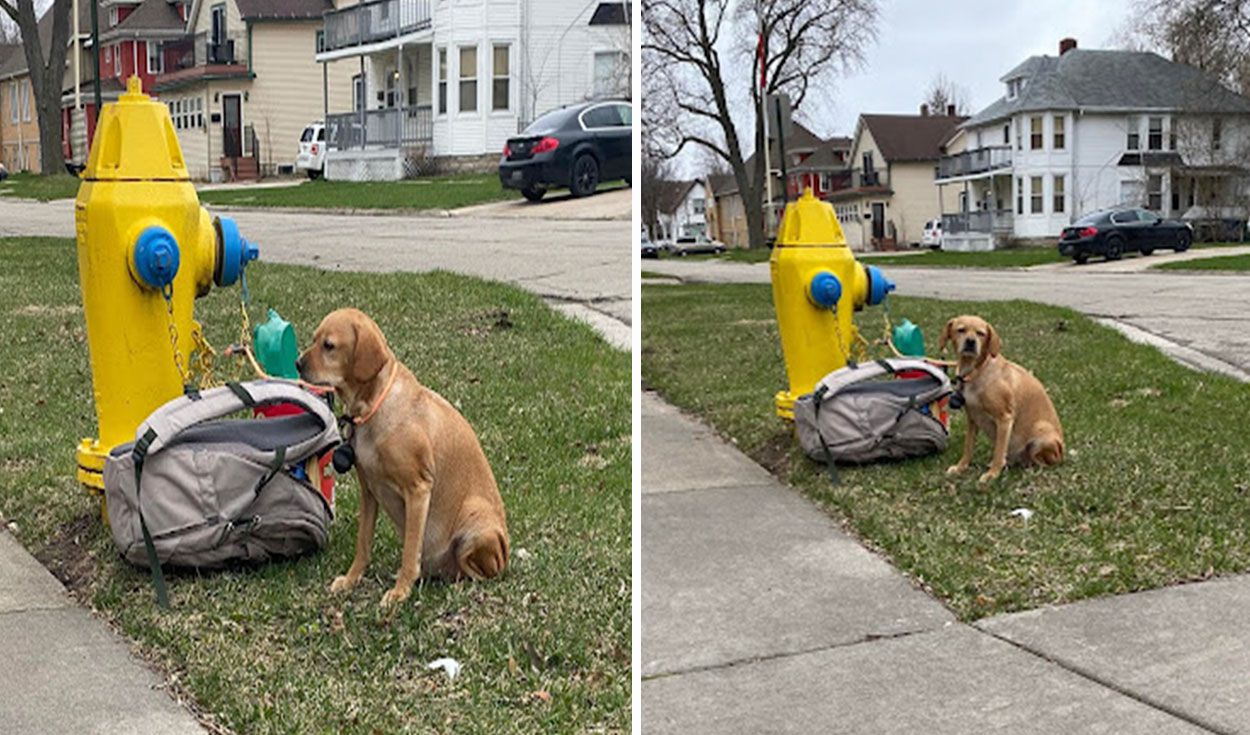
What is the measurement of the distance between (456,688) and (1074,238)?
10198 mm

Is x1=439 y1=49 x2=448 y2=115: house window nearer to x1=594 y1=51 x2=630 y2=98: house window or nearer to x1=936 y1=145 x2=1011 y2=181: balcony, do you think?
x1=936 y1=145 x2=1011 y2=181: balcony

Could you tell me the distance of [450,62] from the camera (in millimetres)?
11297

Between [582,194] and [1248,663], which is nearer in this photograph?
[1248,663]

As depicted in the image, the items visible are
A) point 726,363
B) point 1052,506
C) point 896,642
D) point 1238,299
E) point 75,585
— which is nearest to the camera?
point 896,642

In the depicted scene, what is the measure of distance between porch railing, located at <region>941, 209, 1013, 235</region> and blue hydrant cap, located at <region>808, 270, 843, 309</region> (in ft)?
20.3

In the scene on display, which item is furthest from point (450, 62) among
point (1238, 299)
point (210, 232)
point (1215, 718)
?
point (1215, 718)

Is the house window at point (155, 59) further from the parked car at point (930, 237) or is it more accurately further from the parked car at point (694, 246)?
the parked car at point (694, 246)

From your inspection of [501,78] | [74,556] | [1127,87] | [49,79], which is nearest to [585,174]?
[501,78]

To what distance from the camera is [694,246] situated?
7.30 meters

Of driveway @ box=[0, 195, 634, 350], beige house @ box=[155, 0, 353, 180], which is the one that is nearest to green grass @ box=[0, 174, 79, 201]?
beige house @ box=[155, 0, 353, 180]

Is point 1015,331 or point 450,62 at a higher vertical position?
point 450,62

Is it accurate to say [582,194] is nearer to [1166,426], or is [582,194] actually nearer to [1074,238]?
[1166,426]

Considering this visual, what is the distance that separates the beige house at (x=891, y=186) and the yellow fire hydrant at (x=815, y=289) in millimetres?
2083

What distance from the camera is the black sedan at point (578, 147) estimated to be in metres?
5.93
